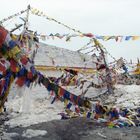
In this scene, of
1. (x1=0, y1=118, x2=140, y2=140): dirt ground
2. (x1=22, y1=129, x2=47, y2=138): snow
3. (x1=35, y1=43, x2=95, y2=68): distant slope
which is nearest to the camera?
(x1=0, y1=118, x2=140, y2=140): dirt ground

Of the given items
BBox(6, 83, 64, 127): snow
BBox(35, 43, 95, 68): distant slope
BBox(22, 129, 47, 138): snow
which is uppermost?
BBox(35, 43, 95, 68): distant slope

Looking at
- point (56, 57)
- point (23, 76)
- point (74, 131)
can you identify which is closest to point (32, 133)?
point (74, 131)

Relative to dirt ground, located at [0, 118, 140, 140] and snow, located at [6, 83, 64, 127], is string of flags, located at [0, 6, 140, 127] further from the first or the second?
snow, located at [6, 83, 64, 127]

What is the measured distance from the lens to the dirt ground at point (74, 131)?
11188 millimetres

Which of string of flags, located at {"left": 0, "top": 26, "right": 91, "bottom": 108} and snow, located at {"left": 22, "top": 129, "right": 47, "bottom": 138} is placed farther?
snow, located at {"left": 22, "top": 129, "right": 47, "bottom": 138}

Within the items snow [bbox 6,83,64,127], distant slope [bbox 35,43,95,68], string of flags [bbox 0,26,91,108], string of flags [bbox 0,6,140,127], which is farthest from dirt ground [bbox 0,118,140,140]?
distant slope [bbox 35,43,95,68]

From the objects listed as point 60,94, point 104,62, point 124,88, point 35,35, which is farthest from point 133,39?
point 60,94

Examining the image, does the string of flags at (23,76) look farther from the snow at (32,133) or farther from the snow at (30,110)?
the snow at (30,110)

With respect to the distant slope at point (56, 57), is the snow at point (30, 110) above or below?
below

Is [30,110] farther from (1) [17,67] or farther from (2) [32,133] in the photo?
(1) [17,67]

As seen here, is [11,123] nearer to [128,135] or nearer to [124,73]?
[128,135]

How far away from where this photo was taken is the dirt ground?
11.2m

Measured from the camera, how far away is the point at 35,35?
1584 cm

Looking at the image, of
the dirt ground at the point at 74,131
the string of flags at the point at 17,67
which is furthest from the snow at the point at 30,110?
the string of flags at the point at 17,67
